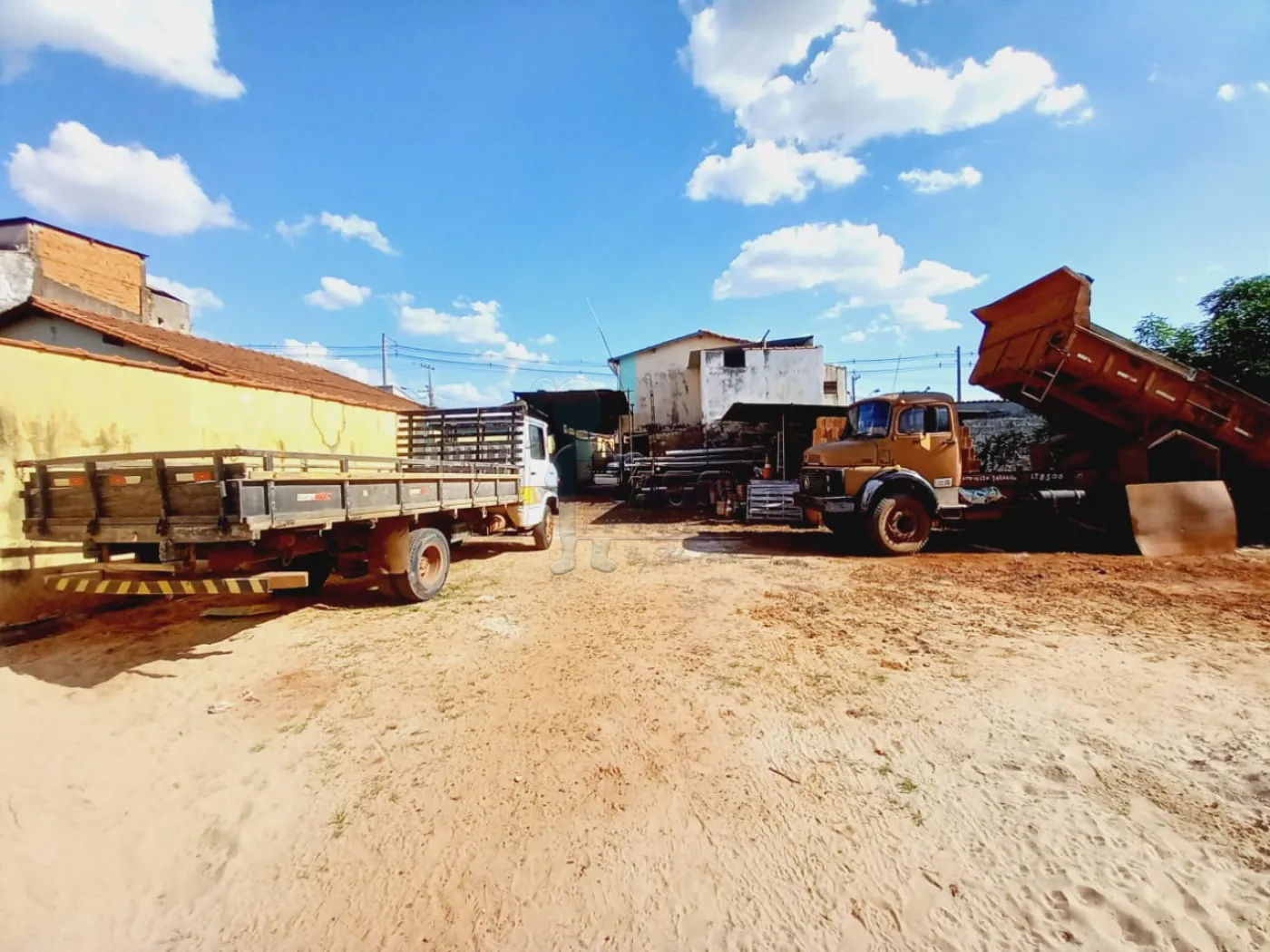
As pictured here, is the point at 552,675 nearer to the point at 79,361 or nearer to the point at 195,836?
the point at 195,836

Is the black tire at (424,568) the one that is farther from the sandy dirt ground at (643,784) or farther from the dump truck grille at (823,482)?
the dump truck grille at (823,482)

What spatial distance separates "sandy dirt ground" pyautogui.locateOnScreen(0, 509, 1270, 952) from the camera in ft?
6.95

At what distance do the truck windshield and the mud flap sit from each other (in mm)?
3832

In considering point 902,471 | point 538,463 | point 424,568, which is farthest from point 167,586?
point 902,471

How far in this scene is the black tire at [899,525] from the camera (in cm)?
875

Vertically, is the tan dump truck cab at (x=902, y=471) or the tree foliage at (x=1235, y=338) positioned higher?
the tree foliage at (x=1235, y=338)

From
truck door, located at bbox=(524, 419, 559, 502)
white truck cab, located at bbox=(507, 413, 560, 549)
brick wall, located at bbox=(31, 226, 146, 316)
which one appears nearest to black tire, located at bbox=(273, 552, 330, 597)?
white truck cab, located at bbox=(507, 413, 560, 549)

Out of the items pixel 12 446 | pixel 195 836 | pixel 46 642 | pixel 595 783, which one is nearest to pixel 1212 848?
pixel 595 783

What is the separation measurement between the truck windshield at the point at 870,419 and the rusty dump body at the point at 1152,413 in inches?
97.5

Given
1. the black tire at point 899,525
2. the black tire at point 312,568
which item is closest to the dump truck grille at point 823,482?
the black tire at point 899,525

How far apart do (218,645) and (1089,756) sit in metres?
6.69

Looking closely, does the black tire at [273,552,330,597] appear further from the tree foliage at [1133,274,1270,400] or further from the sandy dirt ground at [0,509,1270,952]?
the tree foliage at [1133,274,1270,400]

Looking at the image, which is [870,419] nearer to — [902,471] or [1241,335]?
[902,471]

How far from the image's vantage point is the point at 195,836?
262cm
